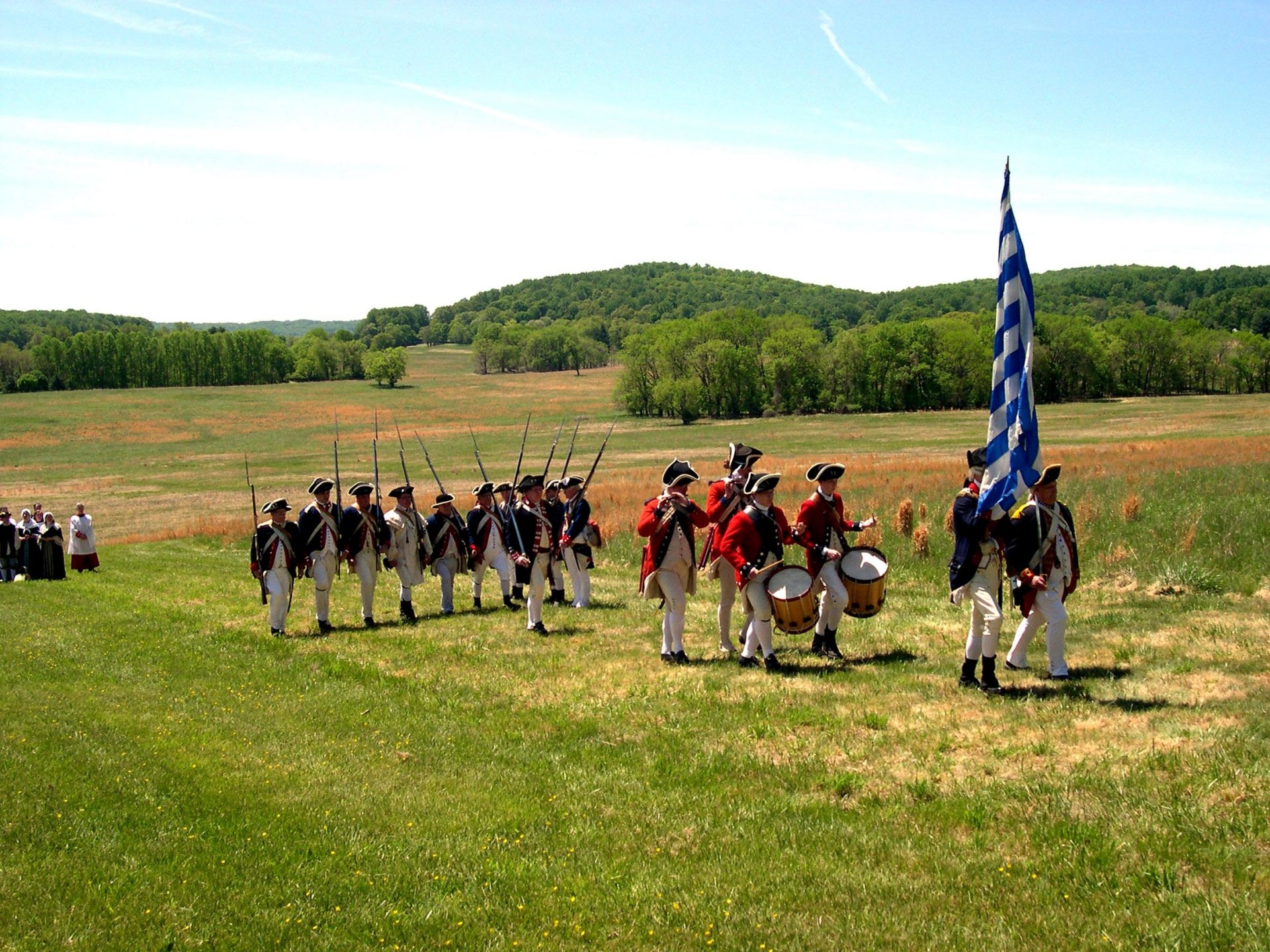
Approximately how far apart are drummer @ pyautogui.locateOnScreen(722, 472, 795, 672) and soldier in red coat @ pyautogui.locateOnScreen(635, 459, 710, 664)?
691mm

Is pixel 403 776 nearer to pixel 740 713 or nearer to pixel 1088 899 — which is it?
pixel 740 713

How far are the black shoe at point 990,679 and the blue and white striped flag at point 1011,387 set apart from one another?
1.41m

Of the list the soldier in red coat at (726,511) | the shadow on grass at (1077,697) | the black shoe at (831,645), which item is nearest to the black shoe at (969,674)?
the shadow on grass at (1077,697)

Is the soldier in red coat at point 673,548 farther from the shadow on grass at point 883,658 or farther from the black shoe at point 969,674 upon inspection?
the black shoe at point 969,674

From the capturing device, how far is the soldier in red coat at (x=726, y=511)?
1236 cm

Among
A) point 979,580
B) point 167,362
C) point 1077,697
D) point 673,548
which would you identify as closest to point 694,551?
point 673,548

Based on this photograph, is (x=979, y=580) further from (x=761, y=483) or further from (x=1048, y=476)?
(x=761, y=483)

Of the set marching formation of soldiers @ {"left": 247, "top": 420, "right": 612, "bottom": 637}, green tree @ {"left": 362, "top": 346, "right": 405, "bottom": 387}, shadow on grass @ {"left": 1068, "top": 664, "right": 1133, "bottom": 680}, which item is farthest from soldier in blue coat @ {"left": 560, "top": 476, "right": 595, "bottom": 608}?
green tree @ {"left": 362, "top": 346, "right": 405, "bottom": 387}

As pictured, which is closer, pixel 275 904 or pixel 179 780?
pixel 275 904

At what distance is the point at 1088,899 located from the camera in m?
5.75

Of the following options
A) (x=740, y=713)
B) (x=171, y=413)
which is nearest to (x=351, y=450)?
(x=171, y=413)

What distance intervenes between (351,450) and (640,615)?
63671 mm

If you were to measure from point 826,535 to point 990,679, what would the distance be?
2.45m

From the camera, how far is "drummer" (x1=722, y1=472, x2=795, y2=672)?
11.4m
